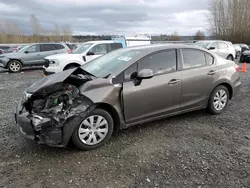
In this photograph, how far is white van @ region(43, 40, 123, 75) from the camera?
863 cm

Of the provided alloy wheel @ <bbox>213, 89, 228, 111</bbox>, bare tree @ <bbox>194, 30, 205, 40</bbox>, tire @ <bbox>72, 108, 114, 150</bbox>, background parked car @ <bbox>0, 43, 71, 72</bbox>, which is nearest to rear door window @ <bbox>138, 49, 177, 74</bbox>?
tire @ <bbox>72, 108, 114, 150</bbox>

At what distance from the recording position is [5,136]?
11.9 ft

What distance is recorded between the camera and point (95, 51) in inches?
375

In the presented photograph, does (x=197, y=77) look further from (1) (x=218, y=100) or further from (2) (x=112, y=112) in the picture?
(2) (x=112, y=112)

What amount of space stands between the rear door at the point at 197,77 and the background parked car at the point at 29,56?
31.6ft

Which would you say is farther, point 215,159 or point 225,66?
point 225,66

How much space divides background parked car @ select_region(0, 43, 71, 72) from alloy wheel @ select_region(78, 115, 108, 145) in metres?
10.1

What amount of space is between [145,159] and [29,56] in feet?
37.6

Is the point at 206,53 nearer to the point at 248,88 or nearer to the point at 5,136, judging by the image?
the point at 248,88

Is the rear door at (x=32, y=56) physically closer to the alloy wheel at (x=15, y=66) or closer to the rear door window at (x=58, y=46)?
the alloy wheel at (x=15, y=66)

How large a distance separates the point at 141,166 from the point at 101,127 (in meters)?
0.86

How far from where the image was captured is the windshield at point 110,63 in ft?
11.7

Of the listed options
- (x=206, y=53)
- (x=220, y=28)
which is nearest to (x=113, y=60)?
(x=206, y=53)

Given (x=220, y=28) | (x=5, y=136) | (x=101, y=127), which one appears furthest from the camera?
(x=220, y=28)
